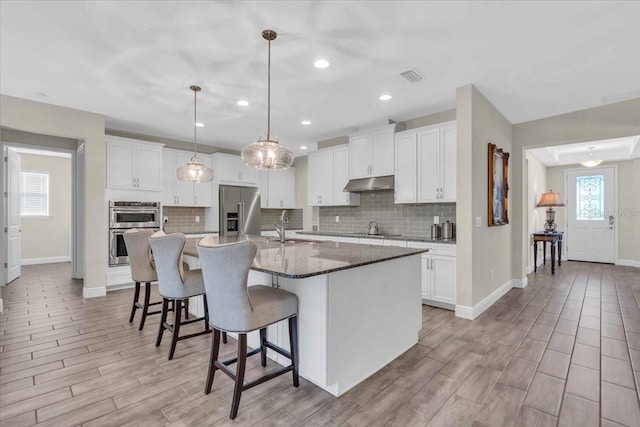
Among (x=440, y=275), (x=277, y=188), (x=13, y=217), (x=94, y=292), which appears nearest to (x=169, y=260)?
(x=94, y=292)

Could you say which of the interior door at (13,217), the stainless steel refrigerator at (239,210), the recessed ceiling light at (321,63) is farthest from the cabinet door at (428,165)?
the interior door at (13,217)

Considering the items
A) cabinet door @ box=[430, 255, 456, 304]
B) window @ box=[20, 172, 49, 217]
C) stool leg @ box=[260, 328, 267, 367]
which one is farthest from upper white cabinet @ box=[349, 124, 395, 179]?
window @ box=[20, 172, 49, 217]

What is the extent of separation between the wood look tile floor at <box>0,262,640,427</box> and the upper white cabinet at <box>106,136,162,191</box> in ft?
6.89

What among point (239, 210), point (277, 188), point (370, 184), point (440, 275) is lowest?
point (440, 275)

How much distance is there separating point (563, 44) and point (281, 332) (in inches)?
131

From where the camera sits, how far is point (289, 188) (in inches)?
291

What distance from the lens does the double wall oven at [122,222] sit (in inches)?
186

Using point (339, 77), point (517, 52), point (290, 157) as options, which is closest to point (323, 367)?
point (290, 157)

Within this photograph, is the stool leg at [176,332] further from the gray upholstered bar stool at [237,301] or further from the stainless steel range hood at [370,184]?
the stainless steel range hood at [370,184]

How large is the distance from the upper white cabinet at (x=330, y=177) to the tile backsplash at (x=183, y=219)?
232 cm

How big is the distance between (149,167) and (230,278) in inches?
168

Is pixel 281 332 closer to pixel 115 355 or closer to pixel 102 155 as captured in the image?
pixel 115 355

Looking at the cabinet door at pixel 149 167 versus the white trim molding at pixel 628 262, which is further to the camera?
the white trim molding at pixel 628 262

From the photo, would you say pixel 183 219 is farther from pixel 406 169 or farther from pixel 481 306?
pixel 481 306
